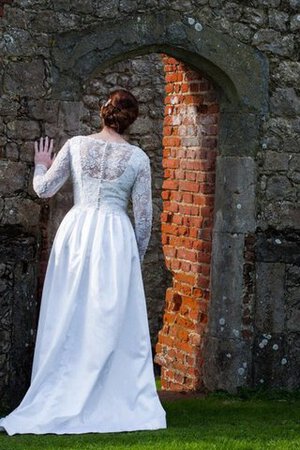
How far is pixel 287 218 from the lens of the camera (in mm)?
8461

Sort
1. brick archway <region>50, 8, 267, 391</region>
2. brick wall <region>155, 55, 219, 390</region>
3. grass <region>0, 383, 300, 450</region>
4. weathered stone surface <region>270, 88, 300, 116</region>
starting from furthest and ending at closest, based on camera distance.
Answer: brick wall <region>155, 55, 219, 390</region>, weathered stone surface <region>270, 88, 300, 116</region>, brick archway <region>50, 8, 267, 391</region>, grass <region>0, 383, 300, 450</region>

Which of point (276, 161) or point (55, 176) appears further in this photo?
point (276, 161)

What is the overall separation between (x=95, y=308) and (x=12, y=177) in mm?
1199

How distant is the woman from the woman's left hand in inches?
11.8

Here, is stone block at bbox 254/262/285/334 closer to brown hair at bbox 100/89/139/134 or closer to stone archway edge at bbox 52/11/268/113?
Answer: stone archway edge at bbox 52/11/268/113

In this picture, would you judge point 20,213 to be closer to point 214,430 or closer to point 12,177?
point 12,177

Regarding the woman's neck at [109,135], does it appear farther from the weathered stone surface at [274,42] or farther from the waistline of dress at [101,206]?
the weathered stone surface at [274,42]

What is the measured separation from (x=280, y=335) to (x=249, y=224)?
87cm

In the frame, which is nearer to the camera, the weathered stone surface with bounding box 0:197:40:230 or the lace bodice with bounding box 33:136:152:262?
the lace bodice with bounding box 33:136:152:262

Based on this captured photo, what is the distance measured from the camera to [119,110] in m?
6.85

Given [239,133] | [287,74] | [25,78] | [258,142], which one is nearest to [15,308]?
[25,78]

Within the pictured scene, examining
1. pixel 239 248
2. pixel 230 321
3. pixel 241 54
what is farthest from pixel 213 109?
pixel 230 321

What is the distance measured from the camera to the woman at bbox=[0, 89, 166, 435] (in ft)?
21.7

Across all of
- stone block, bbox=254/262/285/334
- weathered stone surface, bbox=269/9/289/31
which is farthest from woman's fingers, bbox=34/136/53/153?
weathered stone surface, bbox=269/9/289/31
